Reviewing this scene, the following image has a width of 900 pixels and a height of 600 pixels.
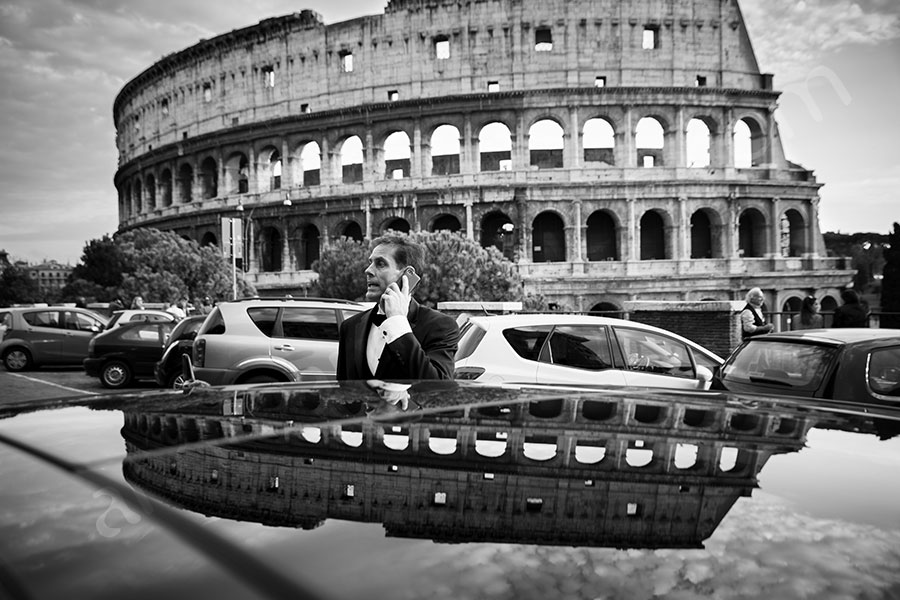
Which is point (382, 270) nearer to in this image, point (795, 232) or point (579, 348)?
point (579, 348)

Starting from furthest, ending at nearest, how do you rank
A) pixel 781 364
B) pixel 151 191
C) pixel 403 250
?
pixel 151 191
pixel 781 364
pixel 403 250

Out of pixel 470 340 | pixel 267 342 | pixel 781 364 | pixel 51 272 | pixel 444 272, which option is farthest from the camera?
pixel 51 272

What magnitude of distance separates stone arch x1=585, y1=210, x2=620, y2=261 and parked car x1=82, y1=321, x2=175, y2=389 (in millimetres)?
24490

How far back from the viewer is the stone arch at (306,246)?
116 ft

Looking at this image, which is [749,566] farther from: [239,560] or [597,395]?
[597,395]

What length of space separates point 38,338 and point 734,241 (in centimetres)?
3115

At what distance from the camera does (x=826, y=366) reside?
5086mm

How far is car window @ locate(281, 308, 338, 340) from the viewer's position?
877cm

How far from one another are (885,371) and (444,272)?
17.7 metres

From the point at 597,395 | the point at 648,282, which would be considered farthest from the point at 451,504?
the point at 648,282

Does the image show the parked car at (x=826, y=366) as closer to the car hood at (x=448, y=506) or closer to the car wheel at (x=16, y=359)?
the car hood at (x=448, y=506)

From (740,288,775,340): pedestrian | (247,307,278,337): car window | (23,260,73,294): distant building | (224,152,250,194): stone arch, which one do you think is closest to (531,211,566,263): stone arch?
(224,152,250,194): stone arch

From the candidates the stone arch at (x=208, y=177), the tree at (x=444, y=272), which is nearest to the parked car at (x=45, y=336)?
the tree at (x=444, y=272)

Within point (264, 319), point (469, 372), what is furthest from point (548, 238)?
point (469, 372)
